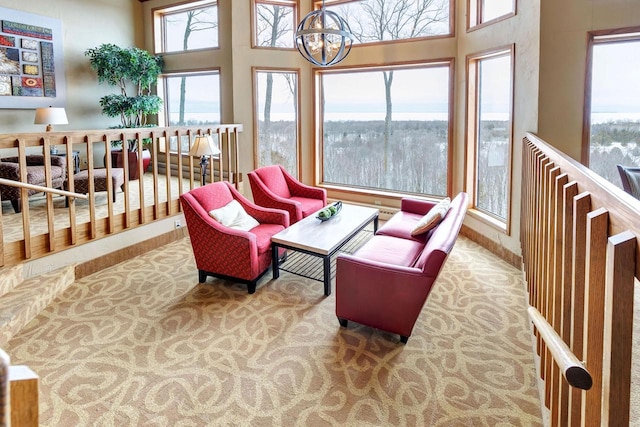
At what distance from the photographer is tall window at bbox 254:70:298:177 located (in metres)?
7.20

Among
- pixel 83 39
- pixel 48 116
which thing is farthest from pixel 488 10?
pixel 83 39

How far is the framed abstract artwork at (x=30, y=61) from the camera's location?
6637 millimetres

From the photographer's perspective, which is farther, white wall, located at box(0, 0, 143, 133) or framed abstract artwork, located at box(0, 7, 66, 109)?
white wall, located at box(0, 0, 143, 133)

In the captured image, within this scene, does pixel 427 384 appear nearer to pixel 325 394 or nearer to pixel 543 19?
pixel 325 394

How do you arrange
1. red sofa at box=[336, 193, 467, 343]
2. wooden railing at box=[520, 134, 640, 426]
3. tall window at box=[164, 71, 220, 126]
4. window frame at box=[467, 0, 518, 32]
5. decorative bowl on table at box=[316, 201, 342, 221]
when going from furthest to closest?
tall window at box=[164, 71, 220, 126], window frame at box=[467, 0, 518, 32], decorative bowl on table at box=[316, 201, 342, 221], red sofa at box=[336, 193, 467, 343], wooden railing at box=[520, 134, 640, 426]

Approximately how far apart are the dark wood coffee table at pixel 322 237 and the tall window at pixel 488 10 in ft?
8.91

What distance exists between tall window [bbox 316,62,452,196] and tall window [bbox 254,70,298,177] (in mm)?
493

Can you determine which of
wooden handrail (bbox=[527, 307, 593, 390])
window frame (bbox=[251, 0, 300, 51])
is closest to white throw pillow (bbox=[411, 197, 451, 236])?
wooden handrail (bbox=[527, 307, 593, 390])

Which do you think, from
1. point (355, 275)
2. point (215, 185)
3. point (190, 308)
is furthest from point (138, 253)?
point (355, 275)

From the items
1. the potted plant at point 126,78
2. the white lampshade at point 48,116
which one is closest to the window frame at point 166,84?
the potted plant at point 126,78

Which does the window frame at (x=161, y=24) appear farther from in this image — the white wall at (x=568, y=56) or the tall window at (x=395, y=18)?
the white wall at (x=568, y=56)

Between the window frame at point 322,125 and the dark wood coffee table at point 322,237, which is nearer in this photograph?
the dark wood coffee table at point 322,237

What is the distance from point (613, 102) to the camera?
411 centimetres

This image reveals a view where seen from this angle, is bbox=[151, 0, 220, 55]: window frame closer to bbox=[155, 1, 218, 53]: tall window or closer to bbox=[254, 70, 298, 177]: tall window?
bbox=[155, 1, 218, 53]: tall window
